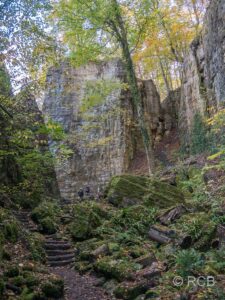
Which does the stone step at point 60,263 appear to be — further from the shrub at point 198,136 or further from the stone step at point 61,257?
the shrub at point 198,136

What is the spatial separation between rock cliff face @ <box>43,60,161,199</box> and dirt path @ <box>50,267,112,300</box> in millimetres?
12925

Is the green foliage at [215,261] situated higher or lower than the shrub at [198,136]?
lower

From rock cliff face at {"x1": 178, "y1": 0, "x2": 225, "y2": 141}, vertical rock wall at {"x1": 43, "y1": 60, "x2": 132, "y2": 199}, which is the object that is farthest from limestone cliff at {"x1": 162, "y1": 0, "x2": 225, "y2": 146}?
vertical rock wall at {"x1": 43, "y1": 60, "x2": 132, "y2": 199}

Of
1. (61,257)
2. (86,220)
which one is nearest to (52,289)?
(61,257)

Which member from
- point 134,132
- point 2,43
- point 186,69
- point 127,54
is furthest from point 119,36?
point 2,43

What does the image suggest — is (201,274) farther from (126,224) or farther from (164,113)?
(164,113)

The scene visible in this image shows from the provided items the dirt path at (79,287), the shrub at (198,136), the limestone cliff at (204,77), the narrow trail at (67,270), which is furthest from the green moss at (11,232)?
the shrub at (198,136)

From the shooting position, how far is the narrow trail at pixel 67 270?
593 centimetres

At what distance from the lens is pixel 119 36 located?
51.8 ft

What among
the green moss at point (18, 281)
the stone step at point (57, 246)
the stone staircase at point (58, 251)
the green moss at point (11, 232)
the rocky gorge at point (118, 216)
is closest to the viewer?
the green moss at point (18, 281)

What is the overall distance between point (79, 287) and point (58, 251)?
193 cm

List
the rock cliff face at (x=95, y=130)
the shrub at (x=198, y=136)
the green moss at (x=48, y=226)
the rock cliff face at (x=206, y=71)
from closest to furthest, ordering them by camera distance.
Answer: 1. the green moss at (x=48, y=226)
2. the rock cliff face at (x=206, y=71)
3. the shrub at (x=198, y=136)
4. the rock cliff face at (x=95, y=130)

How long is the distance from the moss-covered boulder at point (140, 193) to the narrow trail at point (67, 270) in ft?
9.20

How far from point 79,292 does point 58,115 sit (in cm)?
1785
